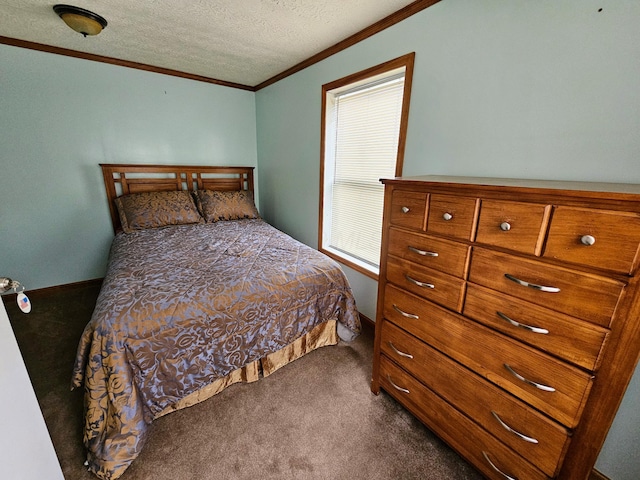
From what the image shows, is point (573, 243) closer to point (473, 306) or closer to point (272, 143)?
point (473, 306)

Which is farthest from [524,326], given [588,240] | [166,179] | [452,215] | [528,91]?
[166,179]

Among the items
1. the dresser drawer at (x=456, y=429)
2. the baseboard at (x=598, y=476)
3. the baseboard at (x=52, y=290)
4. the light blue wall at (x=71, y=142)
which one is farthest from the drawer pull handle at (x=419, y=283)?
the baseboard at (x=52, y=290)

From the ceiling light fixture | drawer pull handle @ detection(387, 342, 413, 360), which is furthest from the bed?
the ceiling light fixture

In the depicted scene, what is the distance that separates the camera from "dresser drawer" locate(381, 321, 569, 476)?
95cm

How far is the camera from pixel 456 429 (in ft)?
4.07

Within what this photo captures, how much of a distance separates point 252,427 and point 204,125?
3.19 metres

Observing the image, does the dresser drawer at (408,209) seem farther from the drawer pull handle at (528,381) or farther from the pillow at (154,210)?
the pillow at (154,210)

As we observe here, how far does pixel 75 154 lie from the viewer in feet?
8.77

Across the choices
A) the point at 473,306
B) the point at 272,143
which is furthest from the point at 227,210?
the point at 473,306

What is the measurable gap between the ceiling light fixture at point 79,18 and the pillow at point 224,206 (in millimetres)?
1562

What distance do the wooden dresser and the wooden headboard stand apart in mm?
2698

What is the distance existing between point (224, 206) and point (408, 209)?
2.36m

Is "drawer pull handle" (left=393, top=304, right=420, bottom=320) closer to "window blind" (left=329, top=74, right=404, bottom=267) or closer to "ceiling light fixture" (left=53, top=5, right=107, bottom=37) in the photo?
"window blind" (left=329, top=74, right=404, bottom=267)

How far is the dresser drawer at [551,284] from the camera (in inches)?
31.1
